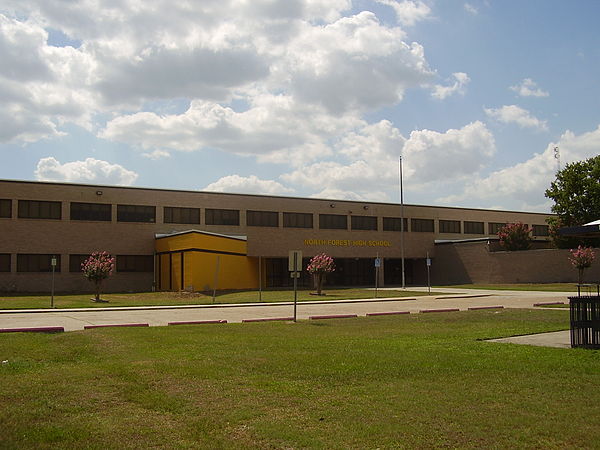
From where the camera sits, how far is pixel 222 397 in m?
8.23

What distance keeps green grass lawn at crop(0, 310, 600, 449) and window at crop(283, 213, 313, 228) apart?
4697 cm

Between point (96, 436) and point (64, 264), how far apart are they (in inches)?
1902

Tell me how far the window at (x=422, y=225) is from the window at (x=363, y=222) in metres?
5.07

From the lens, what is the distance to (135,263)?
54.3m

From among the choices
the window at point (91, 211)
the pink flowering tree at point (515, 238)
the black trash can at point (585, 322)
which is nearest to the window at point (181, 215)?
the window at point (91, 211)

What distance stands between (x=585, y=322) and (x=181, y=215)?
1856 inches

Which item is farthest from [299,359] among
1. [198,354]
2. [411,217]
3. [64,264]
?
[411,217]

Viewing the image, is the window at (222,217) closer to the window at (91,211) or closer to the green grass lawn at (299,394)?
the window at (91,211)

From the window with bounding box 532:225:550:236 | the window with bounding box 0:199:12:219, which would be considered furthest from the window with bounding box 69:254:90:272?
the window with bounding box 532:225:550:236

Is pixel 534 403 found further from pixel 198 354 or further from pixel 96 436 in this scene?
pixel 198 354

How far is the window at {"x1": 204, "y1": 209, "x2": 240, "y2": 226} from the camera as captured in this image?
5803cm

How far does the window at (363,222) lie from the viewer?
65438mm

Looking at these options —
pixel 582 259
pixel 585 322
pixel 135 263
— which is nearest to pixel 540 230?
pixel 582 259

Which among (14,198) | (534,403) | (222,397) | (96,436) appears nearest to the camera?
(96,436)
